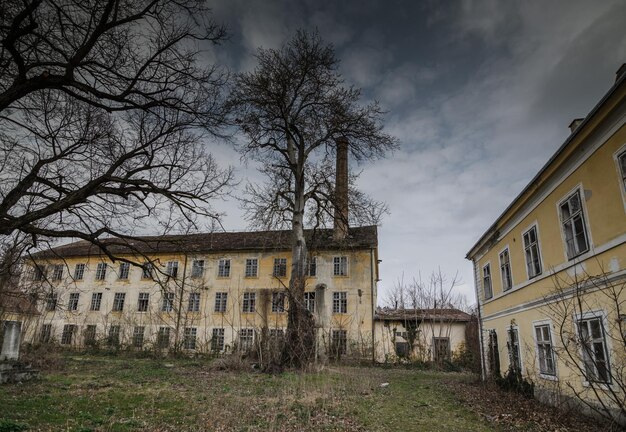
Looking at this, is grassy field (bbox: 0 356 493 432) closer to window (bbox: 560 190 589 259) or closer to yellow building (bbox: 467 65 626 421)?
yellow building (bbox: 467 65 626 421)

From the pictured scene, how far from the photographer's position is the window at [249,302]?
31.0m

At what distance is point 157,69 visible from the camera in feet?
24.0

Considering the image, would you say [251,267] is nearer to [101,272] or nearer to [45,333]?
[101,272]

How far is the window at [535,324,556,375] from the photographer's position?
1093 cm

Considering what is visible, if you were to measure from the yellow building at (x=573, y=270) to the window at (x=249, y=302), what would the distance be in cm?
1944

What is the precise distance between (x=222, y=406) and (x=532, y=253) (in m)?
9.61

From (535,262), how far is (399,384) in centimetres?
675

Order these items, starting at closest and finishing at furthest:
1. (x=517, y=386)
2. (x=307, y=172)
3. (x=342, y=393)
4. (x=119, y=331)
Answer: (x=342, y=393) < (x=517, y=386) < (x=307, y=172) < (x=119, y=331)

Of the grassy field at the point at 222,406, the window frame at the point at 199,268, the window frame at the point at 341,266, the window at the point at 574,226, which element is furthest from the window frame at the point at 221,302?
the window at the point at 574,226

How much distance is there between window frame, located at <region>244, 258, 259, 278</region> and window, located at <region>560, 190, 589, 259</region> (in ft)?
79.9

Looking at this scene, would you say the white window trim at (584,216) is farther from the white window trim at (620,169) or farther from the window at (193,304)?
the window at (193,304)

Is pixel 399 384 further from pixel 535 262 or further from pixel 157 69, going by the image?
pixel 157 69

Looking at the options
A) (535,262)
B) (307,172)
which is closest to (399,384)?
(535,262)

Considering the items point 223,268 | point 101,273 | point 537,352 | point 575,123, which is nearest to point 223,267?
point 223,268
